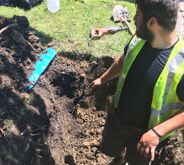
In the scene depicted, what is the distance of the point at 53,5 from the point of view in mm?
5680

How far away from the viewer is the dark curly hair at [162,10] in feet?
4.87

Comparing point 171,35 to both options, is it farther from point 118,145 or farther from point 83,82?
point 83,82

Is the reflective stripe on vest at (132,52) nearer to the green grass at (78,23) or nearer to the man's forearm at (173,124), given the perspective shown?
the man's forearm at (173,124)

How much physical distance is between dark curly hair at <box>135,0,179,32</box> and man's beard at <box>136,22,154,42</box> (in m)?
0.09

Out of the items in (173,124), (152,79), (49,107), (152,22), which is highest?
(152,22)

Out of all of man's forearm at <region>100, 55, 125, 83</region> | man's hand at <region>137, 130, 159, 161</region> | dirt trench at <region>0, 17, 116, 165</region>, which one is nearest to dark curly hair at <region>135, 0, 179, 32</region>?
man's forearm at <region>100, 55, 125, 83</region>

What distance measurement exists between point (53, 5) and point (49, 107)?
344 cm

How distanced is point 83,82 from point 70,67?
0.48 metres

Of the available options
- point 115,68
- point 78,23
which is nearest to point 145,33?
point 115,68

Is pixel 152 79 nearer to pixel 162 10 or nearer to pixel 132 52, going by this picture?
pixel 132 52

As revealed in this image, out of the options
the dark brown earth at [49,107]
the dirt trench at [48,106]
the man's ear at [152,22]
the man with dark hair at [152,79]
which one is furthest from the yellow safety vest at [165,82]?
the dirt trench at [48,106]

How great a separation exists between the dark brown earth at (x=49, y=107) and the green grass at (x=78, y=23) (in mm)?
307

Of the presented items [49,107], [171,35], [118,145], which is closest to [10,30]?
[49,107]

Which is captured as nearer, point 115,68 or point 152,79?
point 152,79
